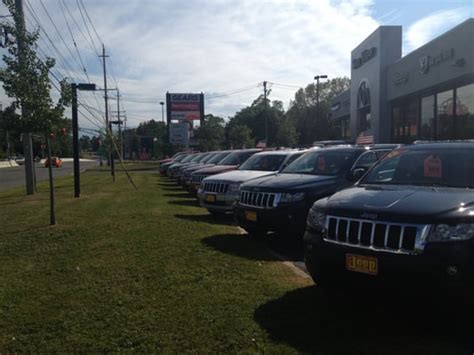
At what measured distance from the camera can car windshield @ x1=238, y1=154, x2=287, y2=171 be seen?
11993 millimetres

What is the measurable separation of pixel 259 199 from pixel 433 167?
126 inches

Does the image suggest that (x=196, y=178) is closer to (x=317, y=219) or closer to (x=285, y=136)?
(x=317, y=219)

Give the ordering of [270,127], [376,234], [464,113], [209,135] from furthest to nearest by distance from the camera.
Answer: [270,127], [209,135], [464,113], [376,234]

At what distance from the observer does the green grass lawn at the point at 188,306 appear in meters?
4.13

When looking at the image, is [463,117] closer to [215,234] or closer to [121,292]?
[215,234]

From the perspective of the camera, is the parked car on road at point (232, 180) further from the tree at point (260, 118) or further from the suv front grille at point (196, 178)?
the tree at point (260, 118)

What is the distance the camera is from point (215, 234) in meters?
8.83

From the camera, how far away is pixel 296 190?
308 inches

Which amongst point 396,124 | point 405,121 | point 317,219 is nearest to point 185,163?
point 405,121

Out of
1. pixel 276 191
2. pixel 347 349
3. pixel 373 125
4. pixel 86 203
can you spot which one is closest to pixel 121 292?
pixel 347 349

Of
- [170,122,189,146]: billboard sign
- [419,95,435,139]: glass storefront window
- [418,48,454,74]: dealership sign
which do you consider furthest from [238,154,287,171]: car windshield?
[170,122,189,146]: billboard sign

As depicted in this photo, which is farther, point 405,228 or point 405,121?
point 405,121

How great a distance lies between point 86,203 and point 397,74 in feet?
65.7

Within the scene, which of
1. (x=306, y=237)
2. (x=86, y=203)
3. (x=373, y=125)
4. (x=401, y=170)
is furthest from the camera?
(x=373, y=125)
